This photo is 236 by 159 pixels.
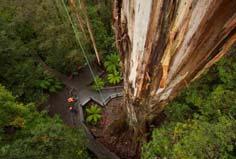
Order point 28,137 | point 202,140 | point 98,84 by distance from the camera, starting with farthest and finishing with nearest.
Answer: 1. point 98,84
2. point 28,137
3. point 202,140

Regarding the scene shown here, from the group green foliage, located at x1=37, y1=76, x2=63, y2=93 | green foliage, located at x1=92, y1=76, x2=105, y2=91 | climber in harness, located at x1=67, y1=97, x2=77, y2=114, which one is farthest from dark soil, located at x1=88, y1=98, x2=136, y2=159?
green foliage, located at x1=37, y1=76, x2=63, y2=93

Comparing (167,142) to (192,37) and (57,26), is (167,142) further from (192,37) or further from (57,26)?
(57,26)


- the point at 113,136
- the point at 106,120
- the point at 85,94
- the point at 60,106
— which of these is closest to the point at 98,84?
the point at 85,94

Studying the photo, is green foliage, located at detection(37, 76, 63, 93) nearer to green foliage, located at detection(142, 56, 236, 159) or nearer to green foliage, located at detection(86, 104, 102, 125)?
green foliage, located at detection(86, 104, 102, 125)

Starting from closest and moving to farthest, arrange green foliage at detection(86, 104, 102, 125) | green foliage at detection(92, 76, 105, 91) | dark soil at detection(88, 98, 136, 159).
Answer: dark soil at detection(88, 98, 136, 159)
green foliage at detection(86, 104, 102, 125)
green foliage at detection(92, 76, 105, 91)

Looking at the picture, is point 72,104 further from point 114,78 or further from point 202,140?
point 202,140

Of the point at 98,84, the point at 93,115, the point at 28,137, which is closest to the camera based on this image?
the point at 28,137

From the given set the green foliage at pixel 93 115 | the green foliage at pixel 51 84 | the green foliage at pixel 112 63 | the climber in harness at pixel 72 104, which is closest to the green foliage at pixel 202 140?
the green foliage at pixel 93 115
